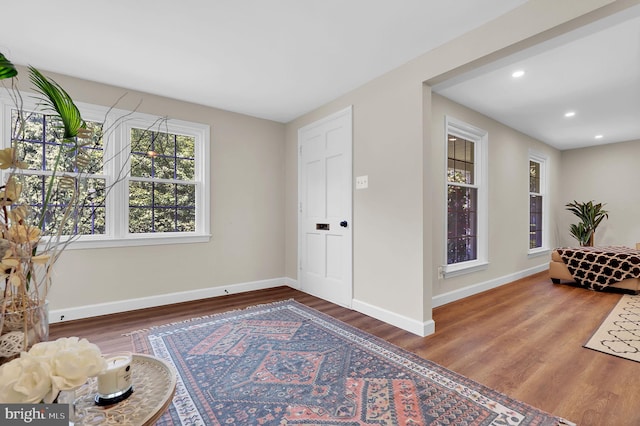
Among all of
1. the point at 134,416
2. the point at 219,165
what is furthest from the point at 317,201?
the point at 134,416

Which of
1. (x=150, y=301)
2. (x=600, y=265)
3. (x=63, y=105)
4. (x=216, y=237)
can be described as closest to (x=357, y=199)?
(x=216, y=237)

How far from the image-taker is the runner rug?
2.49 meters

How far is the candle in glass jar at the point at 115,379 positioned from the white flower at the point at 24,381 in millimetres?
299

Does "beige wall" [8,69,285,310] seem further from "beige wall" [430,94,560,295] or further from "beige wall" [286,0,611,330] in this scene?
"beige wall" [430,94,560,295]

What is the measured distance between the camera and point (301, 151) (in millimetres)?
4367

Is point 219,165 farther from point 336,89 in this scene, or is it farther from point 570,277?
point 570,277

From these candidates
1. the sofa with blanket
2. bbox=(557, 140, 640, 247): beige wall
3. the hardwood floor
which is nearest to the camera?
the hardwood floor

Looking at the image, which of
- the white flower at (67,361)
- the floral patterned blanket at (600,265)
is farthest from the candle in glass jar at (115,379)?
the floral patterned blanket at (600,265)

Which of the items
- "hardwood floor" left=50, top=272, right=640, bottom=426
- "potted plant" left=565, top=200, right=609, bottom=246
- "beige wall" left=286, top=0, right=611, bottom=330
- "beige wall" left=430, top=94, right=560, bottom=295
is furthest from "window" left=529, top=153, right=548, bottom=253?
"beige wall" left=286, top=0, right=611, bottom=330

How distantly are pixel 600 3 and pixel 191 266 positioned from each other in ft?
14.3

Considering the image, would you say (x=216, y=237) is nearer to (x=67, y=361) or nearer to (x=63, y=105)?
(x=63, y=105)

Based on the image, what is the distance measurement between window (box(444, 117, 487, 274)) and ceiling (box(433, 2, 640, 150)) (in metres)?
0.41

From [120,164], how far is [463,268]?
4.34m

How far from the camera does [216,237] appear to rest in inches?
160
